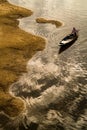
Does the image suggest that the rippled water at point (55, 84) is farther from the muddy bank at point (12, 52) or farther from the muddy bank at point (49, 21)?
the muddy bank at point (49, 21)

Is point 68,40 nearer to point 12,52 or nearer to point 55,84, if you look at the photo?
point 12,52

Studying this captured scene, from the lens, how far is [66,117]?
21.8 metres

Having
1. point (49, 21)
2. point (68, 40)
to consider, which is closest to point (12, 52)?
point (68, 40)

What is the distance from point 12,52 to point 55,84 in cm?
848

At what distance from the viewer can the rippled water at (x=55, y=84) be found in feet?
71.1

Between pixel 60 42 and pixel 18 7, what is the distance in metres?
21.4

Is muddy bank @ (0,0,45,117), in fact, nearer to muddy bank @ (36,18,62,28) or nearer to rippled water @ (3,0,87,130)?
rippled water @ (3,0,87,130)

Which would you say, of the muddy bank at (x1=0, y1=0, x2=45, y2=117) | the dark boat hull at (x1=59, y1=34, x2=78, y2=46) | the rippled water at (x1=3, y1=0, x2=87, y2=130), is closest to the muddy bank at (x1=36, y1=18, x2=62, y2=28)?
the rippled water at (x1=3, y1=0, x2=87, y2=130)

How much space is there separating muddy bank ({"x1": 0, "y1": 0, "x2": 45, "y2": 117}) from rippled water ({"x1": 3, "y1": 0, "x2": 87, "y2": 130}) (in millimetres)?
846

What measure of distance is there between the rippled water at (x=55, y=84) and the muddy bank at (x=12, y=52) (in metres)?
0.85

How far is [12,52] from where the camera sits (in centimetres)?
3225

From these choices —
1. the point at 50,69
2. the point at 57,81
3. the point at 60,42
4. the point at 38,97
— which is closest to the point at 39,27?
the point at 60,42

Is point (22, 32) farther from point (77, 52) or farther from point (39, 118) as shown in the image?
point (39, 118)

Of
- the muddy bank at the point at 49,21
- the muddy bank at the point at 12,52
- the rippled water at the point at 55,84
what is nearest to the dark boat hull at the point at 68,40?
the rippled water at the point at 55,84
